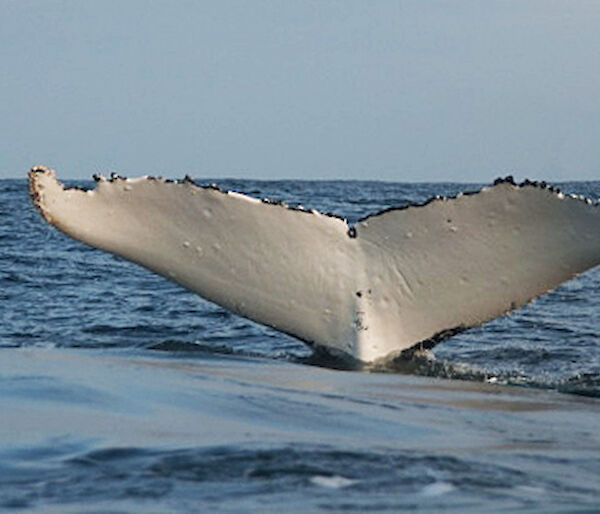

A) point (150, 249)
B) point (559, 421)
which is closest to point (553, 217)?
point (559, 421)

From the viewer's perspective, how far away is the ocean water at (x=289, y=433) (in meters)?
3.36

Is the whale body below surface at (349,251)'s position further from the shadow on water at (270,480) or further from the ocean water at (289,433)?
the shadow on water at (270,480)

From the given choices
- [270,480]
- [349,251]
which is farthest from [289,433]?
[349,251]

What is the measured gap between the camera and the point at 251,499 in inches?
130

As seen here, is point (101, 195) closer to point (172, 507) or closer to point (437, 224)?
point (437, 224)

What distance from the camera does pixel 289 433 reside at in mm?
4352

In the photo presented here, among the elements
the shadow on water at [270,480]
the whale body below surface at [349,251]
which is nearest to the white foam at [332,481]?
the shadow on water at [270,480]

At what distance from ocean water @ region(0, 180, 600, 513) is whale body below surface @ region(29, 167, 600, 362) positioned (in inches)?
10.7

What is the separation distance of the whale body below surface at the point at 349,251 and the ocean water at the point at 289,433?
0.27 m

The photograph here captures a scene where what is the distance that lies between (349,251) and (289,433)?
→ 2.09 meters

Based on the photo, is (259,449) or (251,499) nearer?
(251,499)

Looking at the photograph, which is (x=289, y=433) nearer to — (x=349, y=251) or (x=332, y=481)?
(x=332, y=481)

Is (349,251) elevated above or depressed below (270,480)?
above

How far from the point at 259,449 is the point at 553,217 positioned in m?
2.38
